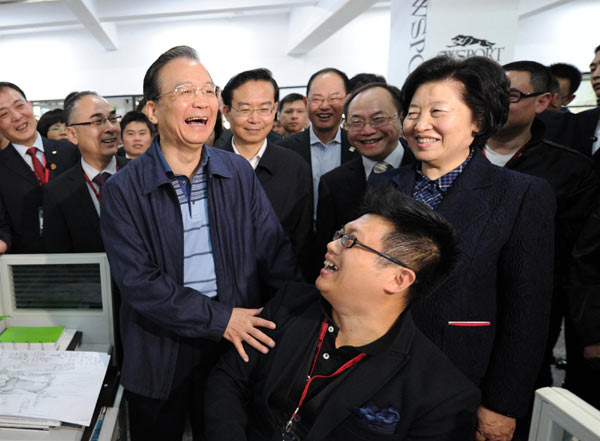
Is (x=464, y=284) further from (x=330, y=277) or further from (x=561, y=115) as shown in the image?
(x=561, y=115)

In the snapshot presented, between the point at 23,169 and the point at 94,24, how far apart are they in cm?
584

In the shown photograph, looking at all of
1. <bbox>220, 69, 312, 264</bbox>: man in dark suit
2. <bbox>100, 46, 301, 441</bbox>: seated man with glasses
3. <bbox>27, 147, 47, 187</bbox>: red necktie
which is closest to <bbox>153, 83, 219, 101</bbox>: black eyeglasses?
<bbox>100, 46, 301, 441</bbox>: seated man with glasses

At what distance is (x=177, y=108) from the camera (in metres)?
1.26

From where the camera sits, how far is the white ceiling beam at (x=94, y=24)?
6039 millimetres

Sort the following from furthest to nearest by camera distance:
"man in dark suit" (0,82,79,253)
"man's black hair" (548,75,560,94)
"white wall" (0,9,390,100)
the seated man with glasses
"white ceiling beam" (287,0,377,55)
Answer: "white wall" (0,9,390,100) < "white ceiling beam" (287,0,377,55) < "man in dark suit" (0,82,79,253) < "man's black hair" (548,75,560,94) < the seated man with glasses

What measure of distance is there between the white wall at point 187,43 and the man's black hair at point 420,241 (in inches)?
298

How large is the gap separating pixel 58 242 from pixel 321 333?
1.54 metres

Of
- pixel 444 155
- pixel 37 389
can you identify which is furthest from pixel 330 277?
pixel 37 389

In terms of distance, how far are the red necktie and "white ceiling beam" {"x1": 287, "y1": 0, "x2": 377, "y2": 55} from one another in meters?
4.47

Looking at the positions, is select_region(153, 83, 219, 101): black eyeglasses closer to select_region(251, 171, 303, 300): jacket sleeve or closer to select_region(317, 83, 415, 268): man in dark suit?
select_region(251, 171, 303, 300): jacket sleeve

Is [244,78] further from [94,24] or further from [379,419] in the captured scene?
[94,24]

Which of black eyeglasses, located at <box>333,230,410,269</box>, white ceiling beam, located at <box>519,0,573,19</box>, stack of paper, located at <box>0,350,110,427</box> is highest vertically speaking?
white ceiling beam, located at <box>519,0,573,19</box>

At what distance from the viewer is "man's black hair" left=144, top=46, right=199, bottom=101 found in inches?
50.7

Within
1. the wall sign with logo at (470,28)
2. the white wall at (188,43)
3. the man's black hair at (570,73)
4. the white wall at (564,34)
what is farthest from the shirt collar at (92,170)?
the white wall at (564,34)
